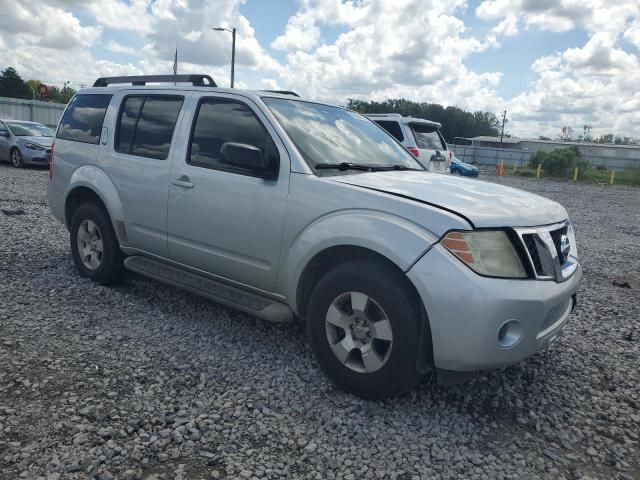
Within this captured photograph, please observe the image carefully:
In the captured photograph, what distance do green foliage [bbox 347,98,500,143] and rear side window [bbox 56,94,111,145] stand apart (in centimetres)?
7484

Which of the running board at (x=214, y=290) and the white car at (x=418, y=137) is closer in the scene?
the running board at (x=214, y=290)

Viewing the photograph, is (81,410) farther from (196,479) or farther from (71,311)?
(71,311)

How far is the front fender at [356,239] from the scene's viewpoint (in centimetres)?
293

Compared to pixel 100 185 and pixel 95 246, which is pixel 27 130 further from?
pixel 100 185

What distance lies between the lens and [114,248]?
4930 mm

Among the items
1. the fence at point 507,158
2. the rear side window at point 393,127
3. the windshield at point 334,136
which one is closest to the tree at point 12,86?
the fence at point 507,158

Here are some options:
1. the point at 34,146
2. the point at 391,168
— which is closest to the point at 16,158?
the point at 34,146

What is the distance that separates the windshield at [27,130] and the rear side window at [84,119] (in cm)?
1279

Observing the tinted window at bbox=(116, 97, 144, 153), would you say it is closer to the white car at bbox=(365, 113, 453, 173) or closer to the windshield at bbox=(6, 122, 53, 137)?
the white car at bbox=(365, 113, 453, 173)

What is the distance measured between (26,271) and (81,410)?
3.15 meters

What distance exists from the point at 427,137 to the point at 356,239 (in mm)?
8196

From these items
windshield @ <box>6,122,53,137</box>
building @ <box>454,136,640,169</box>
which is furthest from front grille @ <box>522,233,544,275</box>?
building @ <box>454,136,640,169</box>

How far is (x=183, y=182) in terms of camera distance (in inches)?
164

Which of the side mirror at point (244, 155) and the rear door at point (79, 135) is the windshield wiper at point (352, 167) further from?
the rear door at point (79, 135)
